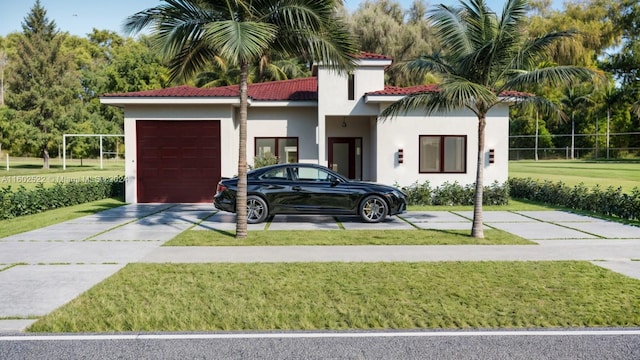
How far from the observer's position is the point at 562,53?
4312cm

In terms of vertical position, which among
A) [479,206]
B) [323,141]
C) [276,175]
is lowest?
[479,206]

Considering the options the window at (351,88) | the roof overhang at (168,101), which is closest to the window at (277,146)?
the roof overhang at (168,101)

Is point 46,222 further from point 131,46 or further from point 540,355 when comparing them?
point 131,46

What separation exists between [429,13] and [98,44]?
6967 centimetres

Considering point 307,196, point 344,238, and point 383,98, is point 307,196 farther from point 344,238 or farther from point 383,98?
point 383,98

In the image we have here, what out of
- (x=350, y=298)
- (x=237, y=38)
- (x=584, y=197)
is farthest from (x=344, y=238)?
(x=584, y=197)

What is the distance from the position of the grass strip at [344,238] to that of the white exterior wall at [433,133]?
20.7 feet

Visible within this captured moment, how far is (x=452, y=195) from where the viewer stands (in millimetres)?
16844

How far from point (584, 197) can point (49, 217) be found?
1550 centimetres

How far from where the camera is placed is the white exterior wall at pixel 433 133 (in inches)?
674

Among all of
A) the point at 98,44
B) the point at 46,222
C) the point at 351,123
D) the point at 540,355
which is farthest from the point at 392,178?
the point at 98,44

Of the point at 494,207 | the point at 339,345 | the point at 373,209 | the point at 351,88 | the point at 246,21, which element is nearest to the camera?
the point at 339,345

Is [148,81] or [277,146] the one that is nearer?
[277,146]

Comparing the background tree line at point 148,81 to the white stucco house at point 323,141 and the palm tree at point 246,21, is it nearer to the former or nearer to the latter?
the white stucco house at point 323,141
